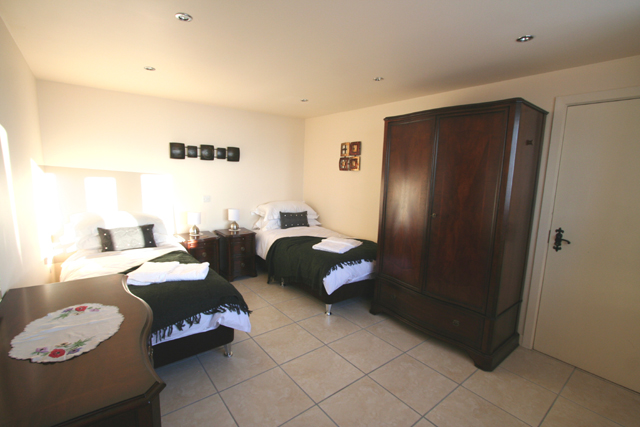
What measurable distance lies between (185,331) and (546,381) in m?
2.72

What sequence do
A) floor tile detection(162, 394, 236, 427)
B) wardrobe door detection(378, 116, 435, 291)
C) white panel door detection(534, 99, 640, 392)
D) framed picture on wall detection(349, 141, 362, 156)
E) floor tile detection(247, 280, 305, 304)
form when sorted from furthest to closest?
framed picture on wall detection(349, 141, 362, 156) < floor tile detection(247, 280, 305, 304) < wardrobe door detection(378, 116, 435, 291) < white panel door detection(534, 99, 640, 392) < floor tile detection(162, 394, 236, 427)

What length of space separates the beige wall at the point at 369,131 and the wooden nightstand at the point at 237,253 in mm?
1329

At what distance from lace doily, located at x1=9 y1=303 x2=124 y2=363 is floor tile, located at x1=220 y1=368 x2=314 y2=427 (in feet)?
3.37

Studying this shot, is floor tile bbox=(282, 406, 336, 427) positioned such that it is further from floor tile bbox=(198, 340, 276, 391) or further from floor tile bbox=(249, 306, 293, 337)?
floor tile bbox=(249, 306, 293, 337)

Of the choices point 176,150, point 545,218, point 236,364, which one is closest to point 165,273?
point 236,364

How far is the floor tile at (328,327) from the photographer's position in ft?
8.95

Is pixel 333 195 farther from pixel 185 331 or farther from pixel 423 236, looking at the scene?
pixel 185 331

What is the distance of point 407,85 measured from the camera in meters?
2.88

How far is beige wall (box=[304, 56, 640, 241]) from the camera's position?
2230 mm

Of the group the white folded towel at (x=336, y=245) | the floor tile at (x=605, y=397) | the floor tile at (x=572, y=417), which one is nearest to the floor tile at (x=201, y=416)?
the white folded towel at (x=336, y=245)

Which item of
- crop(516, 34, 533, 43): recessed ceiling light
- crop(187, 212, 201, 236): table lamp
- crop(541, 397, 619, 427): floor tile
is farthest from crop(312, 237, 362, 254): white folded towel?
crop(516, 34, 533, 43): recessed ceiling light

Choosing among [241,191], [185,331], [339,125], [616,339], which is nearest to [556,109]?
[616,339]

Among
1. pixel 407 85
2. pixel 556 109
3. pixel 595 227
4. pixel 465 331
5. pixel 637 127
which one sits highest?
pixel 407 85

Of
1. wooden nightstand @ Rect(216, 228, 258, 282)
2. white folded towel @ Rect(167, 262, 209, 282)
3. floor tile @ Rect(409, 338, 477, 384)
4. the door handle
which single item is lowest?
floor tile @ Rect(409, 338, 477, 384)
